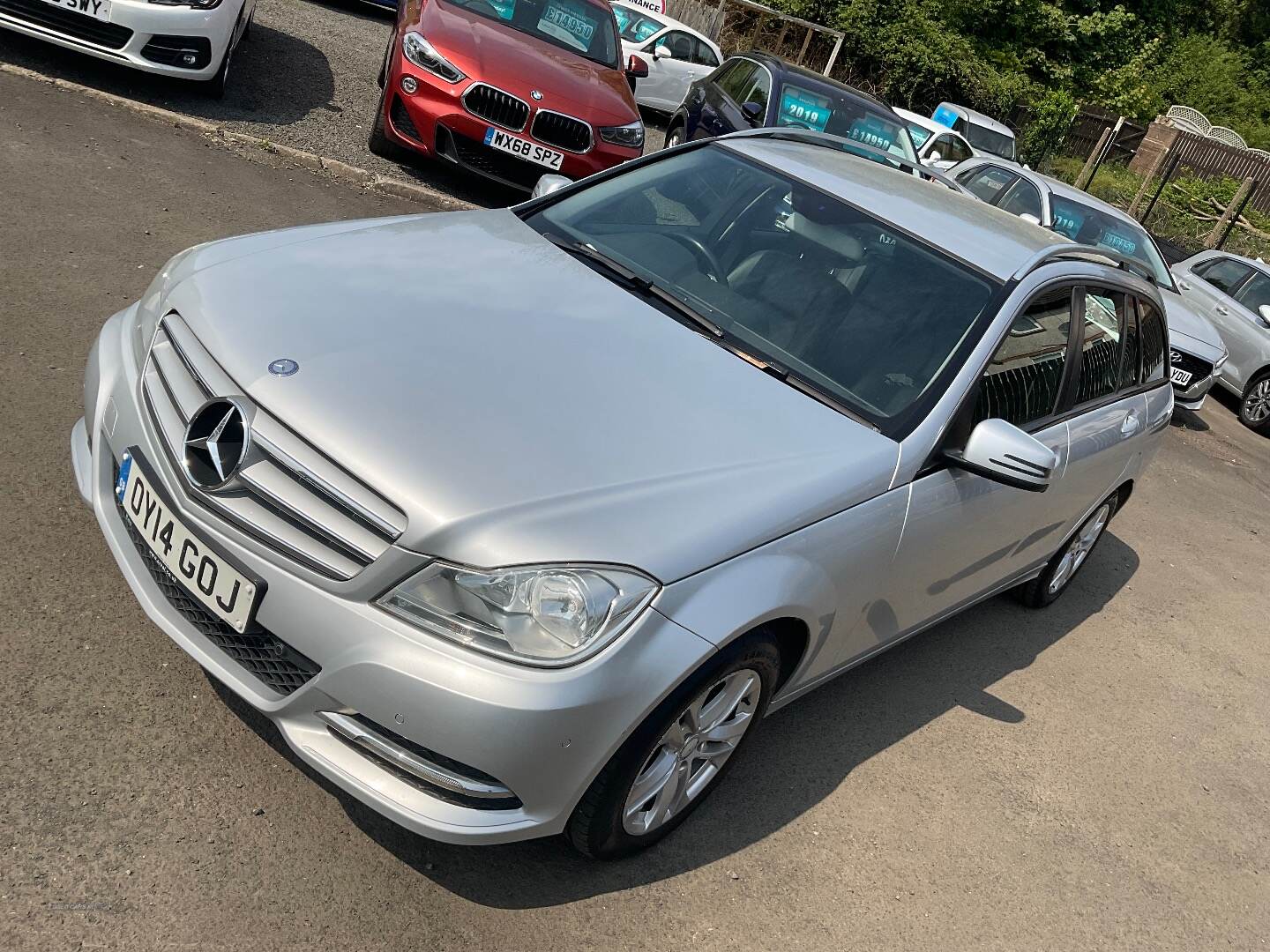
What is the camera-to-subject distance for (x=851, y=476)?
3221 millimetres

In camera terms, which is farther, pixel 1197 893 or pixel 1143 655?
pixel 1143 655

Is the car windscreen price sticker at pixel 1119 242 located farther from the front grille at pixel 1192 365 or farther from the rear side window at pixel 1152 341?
the rear side window at pixel 1152 341

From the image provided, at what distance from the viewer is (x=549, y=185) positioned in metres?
4.63

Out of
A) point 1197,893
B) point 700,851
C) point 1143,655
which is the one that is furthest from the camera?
point 1143,655

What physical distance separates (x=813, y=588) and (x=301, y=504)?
1.32 m

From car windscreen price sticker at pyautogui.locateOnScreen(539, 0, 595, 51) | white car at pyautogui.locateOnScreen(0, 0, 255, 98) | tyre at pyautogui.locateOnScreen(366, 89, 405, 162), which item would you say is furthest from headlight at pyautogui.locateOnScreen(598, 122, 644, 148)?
white car at pyautogui.locateOnScreen(0, 0, 255, 98)

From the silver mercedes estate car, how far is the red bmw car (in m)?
4.10

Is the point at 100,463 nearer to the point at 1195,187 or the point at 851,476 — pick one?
the point at 851,476

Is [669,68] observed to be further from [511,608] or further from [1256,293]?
[511,608]

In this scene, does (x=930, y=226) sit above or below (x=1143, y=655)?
above

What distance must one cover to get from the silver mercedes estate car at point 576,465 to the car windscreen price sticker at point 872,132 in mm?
7352

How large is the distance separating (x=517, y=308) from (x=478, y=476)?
36.4 inches

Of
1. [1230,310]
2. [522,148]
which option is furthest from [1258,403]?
[522,148]

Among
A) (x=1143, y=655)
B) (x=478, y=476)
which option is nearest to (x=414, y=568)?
(x=478, y=476)
